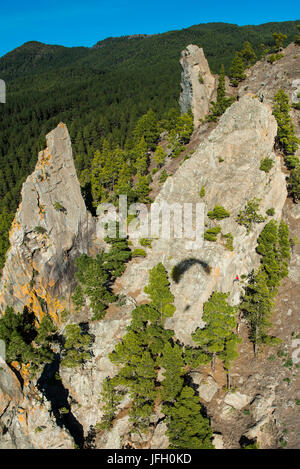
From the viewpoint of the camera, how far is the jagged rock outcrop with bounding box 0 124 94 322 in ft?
185

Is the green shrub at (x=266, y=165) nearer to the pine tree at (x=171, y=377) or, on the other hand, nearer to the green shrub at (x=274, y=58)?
the pine tree at (x=171, y=377)

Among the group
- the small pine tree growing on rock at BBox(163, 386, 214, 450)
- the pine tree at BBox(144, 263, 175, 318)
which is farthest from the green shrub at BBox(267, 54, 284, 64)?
the small pine tree growing on rock at BBox(163, 386, 214, 450)

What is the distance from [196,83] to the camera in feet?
308

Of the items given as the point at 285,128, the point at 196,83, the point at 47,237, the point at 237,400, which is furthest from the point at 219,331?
the point at 196,83

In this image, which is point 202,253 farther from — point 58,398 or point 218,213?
point 58,398

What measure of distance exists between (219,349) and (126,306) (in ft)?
54.2

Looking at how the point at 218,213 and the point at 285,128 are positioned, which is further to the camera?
the point at 285,128

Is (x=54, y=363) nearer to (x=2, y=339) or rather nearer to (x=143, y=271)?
(x=2, y=339)

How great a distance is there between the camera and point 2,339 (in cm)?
5294

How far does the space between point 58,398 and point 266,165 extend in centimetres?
5258

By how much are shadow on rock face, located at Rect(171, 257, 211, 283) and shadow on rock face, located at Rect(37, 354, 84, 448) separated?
23.1 m

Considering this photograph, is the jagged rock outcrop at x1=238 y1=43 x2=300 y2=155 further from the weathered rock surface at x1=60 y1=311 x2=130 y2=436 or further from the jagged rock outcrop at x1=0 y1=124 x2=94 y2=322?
the weathered rock surface at x1=60 y1=311 x2=130 y2=436
